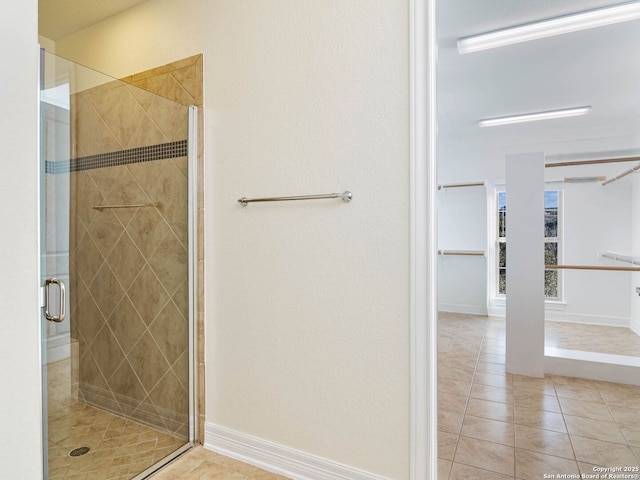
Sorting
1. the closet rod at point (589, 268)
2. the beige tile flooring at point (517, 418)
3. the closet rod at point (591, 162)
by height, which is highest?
the closet rod at point (591, 162)

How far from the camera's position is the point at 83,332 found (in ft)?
5.70

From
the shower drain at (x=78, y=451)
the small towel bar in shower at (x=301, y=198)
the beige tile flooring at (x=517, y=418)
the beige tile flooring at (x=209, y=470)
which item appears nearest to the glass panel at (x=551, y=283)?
the beige tile flooring at (x=517, y=418)

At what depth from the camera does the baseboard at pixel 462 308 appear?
155 centimetres

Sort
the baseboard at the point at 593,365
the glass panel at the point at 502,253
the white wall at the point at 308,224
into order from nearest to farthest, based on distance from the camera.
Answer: the baseboard at the point at 593,365 < the white wall at the point at 308,224 < the glass panel at the point at 502,253

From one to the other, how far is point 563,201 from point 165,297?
6.49 feet

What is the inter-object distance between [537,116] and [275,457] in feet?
6.41

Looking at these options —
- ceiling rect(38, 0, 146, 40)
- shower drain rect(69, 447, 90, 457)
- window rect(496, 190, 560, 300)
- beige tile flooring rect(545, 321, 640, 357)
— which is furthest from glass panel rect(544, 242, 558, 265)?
ceiling rect(38, 0, 146, 40)

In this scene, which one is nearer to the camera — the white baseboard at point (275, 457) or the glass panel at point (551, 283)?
the glass panel at point (551, 283)

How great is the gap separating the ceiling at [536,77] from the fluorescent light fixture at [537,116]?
2 cm

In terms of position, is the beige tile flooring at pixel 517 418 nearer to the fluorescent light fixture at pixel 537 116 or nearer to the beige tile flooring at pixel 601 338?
the beige tile flooring at pixel 601 338

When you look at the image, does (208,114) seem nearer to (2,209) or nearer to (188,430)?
(2,209)

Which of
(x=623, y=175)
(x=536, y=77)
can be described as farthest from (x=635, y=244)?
(x=536, y=77)

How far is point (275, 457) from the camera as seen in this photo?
5.82ft

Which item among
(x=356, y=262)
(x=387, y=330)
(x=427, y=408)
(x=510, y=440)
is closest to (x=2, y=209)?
(x=356, y=262)
